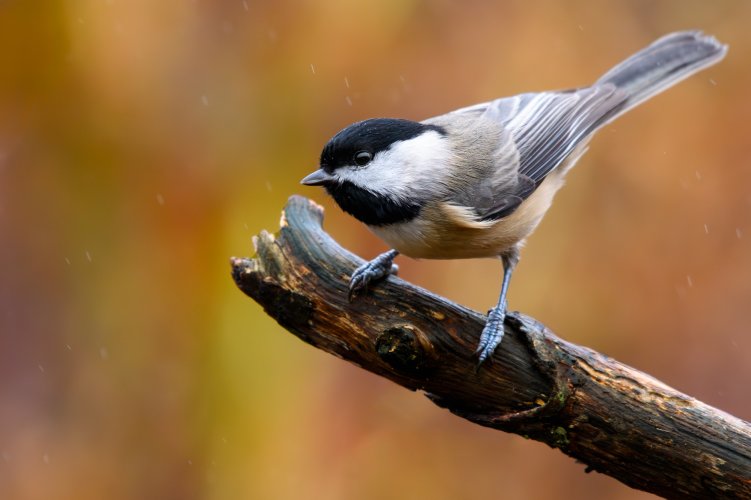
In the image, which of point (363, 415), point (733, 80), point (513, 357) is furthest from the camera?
point (733, 80)

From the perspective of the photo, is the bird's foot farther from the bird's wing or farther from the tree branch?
the bird's wing

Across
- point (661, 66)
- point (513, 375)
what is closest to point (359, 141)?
point (513, 375)

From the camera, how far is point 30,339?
355cm

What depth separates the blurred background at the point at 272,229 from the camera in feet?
11.4

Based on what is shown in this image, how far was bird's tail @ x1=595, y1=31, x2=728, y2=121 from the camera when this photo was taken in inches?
127

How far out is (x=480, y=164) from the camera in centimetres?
275

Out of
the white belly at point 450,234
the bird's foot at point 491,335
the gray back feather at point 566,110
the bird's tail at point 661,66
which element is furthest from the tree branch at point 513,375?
the bird's tail at point 661,66

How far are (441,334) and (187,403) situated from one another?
1.60 meters

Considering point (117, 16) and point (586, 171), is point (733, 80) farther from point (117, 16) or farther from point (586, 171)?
point (117, 16)

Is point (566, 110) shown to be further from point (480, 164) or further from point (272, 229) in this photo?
point (272, 229)

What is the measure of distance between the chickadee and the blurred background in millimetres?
516

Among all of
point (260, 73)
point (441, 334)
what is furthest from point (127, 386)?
point (441, 334)

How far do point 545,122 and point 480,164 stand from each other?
534 mm

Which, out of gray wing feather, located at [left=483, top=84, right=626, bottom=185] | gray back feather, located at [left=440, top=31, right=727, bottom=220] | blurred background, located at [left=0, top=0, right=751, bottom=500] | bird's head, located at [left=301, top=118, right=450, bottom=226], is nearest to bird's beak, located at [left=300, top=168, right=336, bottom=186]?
bird's head, located at [left=301, top=118, right=450, bottom=226]
